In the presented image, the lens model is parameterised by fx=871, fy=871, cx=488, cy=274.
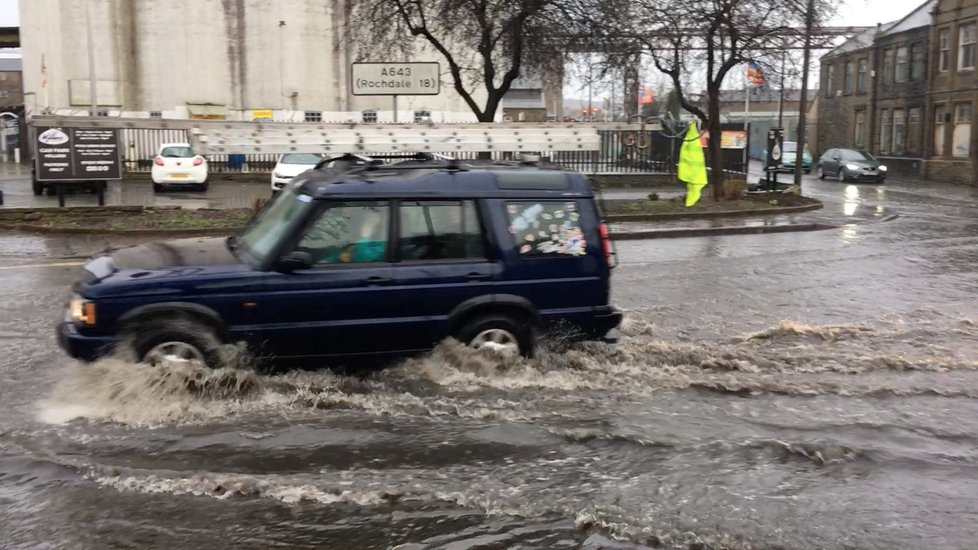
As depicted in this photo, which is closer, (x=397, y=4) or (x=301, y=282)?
(x=301, y=282)

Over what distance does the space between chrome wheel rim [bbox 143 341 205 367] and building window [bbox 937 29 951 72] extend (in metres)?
43.2

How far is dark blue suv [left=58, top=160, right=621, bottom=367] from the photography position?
6.17 m

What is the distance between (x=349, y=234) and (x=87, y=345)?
6.52 ft

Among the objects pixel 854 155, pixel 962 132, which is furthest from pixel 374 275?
pixel 962 132

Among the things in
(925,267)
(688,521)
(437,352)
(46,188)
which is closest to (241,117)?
(46,188)

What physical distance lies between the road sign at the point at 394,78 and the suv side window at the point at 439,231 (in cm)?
1003

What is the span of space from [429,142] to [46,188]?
18486mm

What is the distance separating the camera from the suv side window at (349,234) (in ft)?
21.3

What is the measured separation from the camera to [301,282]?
6391 mm

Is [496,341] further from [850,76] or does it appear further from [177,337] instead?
[850,76]

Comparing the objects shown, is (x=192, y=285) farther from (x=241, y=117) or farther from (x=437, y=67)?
(x=241, y=117)

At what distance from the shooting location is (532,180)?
23.1ft

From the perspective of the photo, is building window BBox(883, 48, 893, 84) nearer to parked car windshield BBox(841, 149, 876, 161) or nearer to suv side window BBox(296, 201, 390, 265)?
parked car windshield BBox(841, 149, 876, 161)

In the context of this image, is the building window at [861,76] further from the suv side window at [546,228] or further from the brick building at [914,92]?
the suv side window at [546,228]
